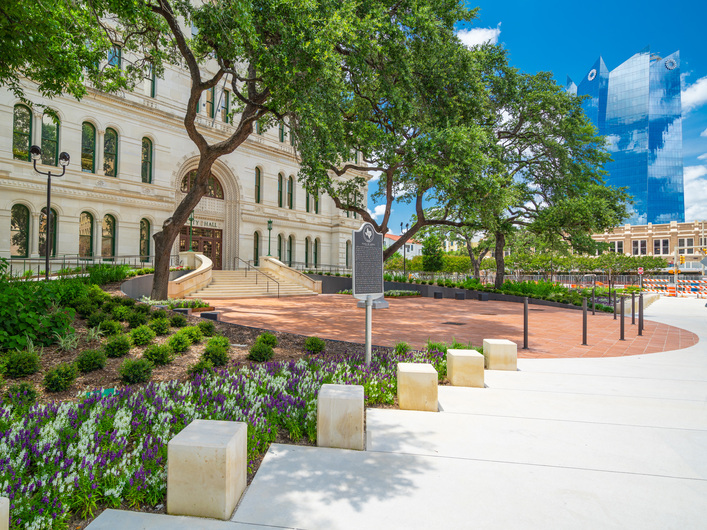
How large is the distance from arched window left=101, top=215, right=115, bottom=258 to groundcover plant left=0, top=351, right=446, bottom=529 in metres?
23.1

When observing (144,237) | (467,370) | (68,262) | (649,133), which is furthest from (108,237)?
(649,133)

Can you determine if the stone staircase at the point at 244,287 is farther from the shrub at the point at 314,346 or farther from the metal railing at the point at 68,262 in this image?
the shrub at the point at 314,346

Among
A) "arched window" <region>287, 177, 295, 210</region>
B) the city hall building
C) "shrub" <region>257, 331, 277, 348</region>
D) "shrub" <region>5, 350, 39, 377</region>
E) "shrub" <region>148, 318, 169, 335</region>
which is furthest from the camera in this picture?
"arched window" <region>287, 177, 295, 210</region>

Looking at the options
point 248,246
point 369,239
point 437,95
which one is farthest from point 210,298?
point 369,239

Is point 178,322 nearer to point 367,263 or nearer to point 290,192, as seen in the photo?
point 367,263

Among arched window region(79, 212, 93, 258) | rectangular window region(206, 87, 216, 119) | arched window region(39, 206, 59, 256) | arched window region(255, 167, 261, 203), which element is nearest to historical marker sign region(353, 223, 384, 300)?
arched window region(39, 206, 59, 256)

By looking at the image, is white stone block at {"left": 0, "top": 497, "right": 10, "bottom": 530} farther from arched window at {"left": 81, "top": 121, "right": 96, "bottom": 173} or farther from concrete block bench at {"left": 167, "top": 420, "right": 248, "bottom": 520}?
arched window at {"left": 81, "top": 121, "right": 96, "bottom": 173}

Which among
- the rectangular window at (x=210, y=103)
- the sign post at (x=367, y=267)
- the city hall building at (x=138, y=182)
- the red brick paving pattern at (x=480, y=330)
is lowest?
the red brick paving pattern at (x=480, y=330)

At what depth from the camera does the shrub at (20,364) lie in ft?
17.4

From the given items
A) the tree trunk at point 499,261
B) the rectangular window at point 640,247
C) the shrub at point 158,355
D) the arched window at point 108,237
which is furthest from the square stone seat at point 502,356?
the rectangular window at point 640,247

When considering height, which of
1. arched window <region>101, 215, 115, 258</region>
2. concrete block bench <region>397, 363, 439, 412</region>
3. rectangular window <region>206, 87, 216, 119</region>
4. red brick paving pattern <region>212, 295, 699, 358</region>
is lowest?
red brick paving pattern <region>212, 295, 699, 358</region>

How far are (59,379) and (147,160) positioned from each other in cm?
2539

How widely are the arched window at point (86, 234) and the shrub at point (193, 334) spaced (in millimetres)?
19936

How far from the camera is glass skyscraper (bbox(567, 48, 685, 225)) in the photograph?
142125 millimetres
